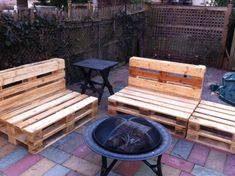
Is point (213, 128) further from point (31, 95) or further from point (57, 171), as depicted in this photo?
point (31, 95)

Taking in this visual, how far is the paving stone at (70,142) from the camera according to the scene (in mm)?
3032

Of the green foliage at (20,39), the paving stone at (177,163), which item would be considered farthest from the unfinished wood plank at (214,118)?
the green foliage at (20,39)

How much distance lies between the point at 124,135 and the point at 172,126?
130 cm

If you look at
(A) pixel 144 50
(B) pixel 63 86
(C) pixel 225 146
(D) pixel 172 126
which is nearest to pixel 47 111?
(B) pixel 63 86

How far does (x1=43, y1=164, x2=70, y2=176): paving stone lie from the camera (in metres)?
2.57

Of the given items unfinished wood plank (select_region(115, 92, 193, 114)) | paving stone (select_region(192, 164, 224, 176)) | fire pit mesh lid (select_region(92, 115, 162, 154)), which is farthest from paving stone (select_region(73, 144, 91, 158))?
paving stone (select_region(192, 164, 224, 176))

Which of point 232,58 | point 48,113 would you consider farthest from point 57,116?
point 232,58

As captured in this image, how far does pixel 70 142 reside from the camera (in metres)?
3.16

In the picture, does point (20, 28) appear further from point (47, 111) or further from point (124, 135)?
point (124, 135)

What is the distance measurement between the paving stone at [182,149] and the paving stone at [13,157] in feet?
5.98

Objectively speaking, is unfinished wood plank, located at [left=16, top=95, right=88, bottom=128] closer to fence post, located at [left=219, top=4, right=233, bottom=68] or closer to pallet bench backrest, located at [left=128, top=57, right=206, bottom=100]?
pallet bench backrest, located at [left=128, top=57, right=206, bottom=100]

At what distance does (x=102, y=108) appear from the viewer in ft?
13.8

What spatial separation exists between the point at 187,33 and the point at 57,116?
17.9ft

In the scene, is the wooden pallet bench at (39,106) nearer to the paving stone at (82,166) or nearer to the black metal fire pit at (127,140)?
the paving stone at (82,166)
